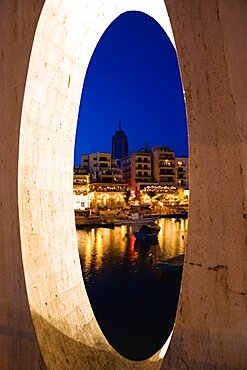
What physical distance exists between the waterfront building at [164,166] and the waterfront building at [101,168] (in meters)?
6.52

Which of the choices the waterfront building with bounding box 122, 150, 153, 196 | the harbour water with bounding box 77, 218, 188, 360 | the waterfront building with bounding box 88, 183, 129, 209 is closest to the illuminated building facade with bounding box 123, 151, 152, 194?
the waterfront building with bounding box 122, 150, 153, 196

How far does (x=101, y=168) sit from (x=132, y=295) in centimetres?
4478

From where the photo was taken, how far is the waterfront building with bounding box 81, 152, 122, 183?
5152cm

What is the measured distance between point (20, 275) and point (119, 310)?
739 cm

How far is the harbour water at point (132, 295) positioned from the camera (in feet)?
24.6

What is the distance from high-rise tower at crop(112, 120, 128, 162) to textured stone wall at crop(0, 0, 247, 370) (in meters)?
167

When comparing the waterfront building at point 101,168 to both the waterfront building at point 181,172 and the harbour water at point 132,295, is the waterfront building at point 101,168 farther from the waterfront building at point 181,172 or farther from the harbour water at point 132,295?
the harbour water at point 132,295

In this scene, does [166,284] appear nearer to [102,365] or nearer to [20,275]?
[102,365]

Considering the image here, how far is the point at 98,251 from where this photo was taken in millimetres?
18516

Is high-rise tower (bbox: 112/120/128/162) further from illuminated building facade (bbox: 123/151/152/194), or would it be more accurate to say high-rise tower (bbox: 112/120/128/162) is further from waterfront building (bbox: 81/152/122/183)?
illuminated building facade (bbox: 123/151/152/194)

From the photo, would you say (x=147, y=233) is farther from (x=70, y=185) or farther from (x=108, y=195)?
(x=108, y=195)

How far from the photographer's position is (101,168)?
180ft

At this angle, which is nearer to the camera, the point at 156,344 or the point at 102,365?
the point at 102,365

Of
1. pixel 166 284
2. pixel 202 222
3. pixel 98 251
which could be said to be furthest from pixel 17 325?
pixel 98 251
